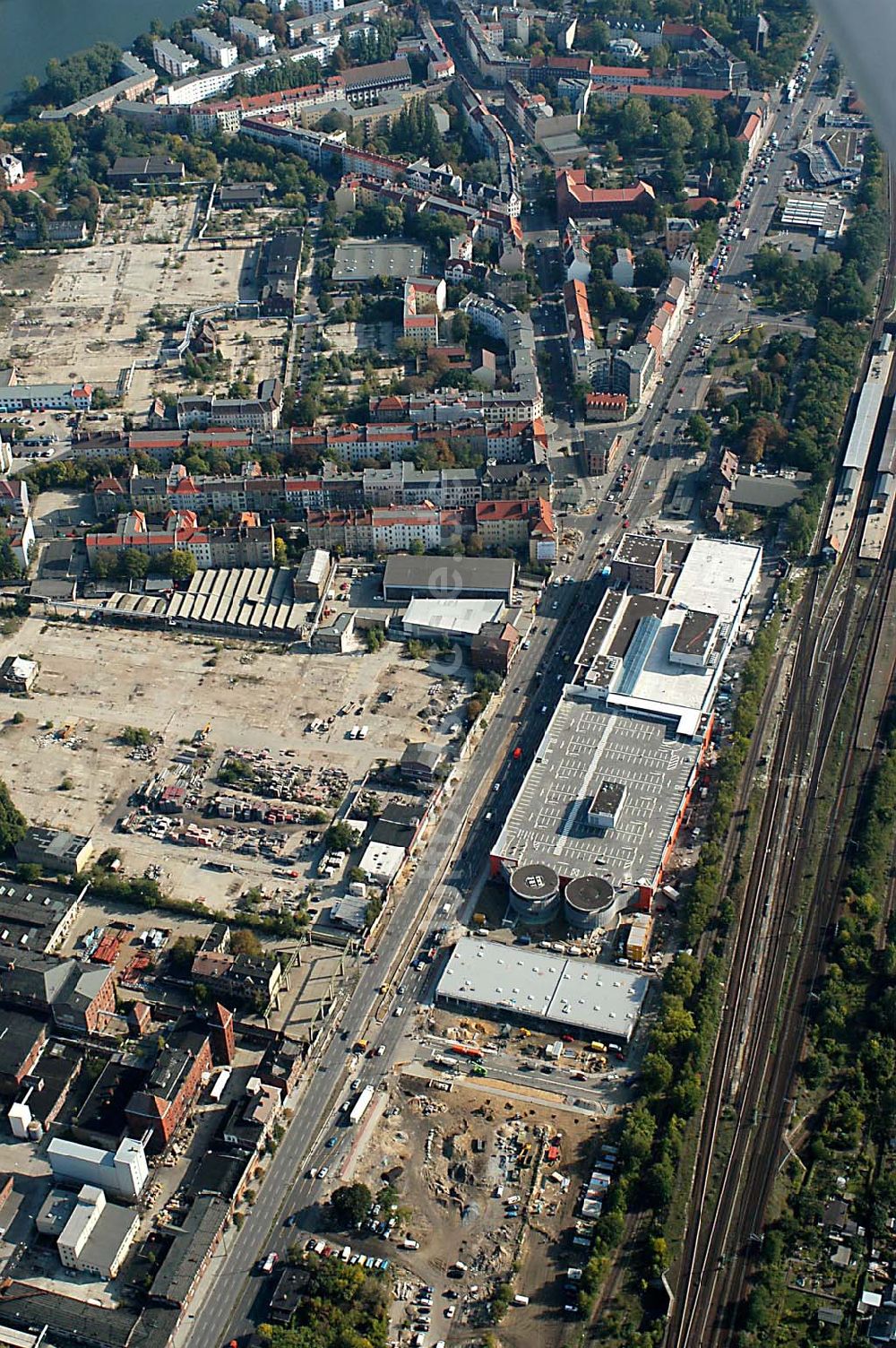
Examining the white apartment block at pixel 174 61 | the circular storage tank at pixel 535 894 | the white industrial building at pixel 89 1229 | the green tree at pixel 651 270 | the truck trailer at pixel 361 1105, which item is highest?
the white apartment block at pixel 174 61

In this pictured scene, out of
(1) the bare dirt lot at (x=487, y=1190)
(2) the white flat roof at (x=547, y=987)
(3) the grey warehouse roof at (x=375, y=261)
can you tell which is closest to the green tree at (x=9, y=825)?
(2) the white flat roof at (x=547, y=987)

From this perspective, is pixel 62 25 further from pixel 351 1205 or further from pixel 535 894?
pixel 351 1205

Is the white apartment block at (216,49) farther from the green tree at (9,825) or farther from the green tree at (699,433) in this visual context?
the green tree at (9,825)

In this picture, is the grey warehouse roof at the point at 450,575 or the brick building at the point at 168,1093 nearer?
the brick building at the point at 168,1093

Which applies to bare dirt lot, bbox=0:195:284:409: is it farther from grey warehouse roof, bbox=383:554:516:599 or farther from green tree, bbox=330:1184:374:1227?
green tree, bbox=330:1184:374:1227

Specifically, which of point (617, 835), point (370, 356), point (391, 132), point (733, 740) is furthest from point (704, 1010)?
point (391, 132)

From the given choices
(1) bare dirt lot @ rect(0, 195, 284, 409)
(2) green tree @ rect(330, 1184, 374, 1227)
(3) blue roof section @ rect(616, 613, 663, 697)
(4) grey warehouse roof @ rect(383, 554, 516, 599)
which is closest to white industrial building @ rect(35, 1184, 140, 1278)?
(2) green tree @ rect(330, 1184, 374, 1227)

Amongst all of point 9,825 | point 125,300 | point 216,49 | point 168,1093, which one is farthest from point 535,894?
point 216,49
